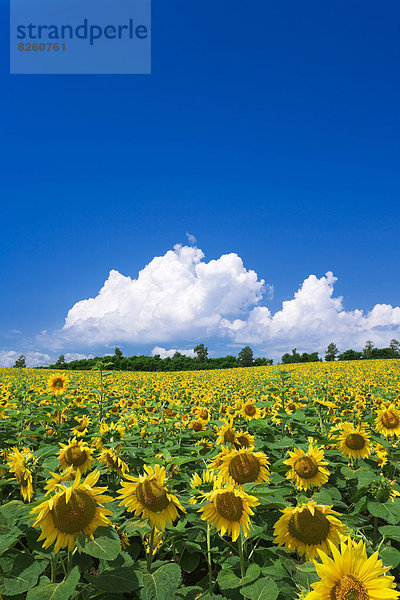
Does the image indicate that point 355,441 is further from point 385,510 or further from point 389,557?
point 389,557

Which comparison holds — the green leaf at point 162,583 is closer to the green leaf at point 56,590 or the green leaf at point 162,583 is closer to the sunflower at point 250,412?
the green leaf at point 56,590

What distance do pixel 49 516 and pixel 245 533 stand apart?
119 centimetres

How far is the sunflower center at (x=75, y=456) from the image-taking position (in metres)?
3.32

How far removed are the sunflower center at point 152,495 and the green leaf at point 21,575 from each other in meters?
0.68

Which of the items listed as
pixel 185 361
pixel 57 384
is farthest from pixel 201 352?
pixel 57 384

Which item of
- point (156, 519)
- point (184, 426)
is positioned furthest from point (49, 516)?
point (184, 426)

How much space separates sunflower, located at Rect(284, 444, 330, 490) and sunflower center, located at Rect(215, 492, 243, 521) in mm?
990

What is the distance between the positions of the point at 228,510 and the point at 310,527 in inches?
20.6

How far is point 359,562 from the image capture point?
1.64m

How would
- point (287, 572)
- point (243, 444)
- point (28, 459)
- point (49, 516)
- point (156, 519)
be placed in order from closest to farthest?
point (49, 516), point (287, 572), point (156, 519), point (28, 459), point (243, 444)

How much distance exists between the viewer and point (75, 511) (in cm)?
202

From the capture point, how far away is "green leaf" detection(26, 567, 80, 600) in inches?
74.0

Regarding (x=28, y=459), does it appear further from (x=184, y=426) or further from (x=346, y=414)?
(x=346, y=414)

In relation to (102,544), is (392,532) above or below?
below
